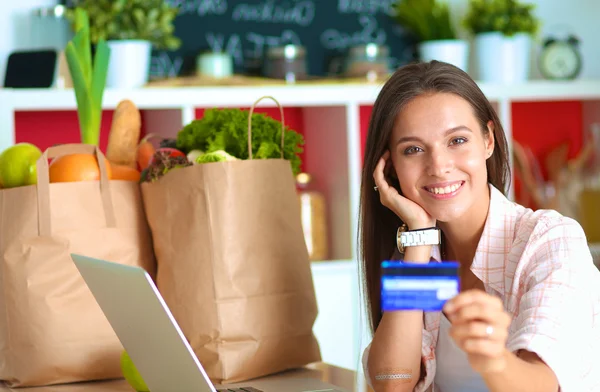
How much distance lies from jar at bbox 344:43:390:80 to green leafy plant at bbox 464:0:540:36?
353mm

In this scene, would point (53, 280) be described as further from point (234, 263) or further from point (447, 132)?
point (447, 132)

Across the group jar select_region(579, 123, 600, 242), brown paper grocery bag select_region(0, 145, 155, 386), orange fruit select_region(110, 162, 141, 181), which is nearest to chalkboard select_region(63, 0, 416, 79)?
jar select_region(579, 123, 600, 242)

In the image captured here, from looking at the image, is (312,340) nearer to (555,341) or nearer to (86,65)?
(555,341)

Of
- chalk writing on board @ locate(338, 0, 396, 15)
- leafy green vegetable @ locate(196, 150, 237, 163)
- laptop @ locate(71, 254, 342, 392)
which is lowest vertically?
laptop @ locate(71, 254, 342, 392)

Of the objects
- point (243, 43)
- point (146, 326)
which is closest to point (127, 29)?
point (243, 43)

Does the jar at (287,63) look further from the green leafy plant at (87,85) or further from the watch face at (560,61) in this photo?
the green leafy plant at (87,85)

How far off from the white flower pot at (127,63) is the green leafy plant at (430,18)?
3.07 feet

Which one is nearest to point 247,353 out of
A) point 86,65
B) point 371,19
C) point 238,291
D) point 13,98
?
point 238,291

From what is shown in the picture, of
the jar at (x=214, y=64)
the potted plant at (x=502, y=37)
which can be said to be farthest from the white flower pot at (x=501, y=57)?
the jar at (x=214, y=64)

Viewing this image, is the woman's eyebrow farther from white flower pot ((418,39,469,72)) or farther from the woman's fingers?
white flower pot ((418,39,469,72))

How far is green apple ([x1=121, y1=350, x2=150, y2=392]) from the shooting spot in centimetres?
140

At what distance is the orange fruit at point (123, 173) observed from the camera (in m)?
1.58

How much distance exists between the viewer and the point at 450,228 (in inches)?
59.7

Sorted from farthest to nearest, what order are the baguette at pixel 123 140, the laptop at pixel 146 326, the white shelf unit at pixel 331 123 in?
the white shelf unit at pixel 331 123
the baguette at pixel 123 140
the laptop at pixel 146 326
